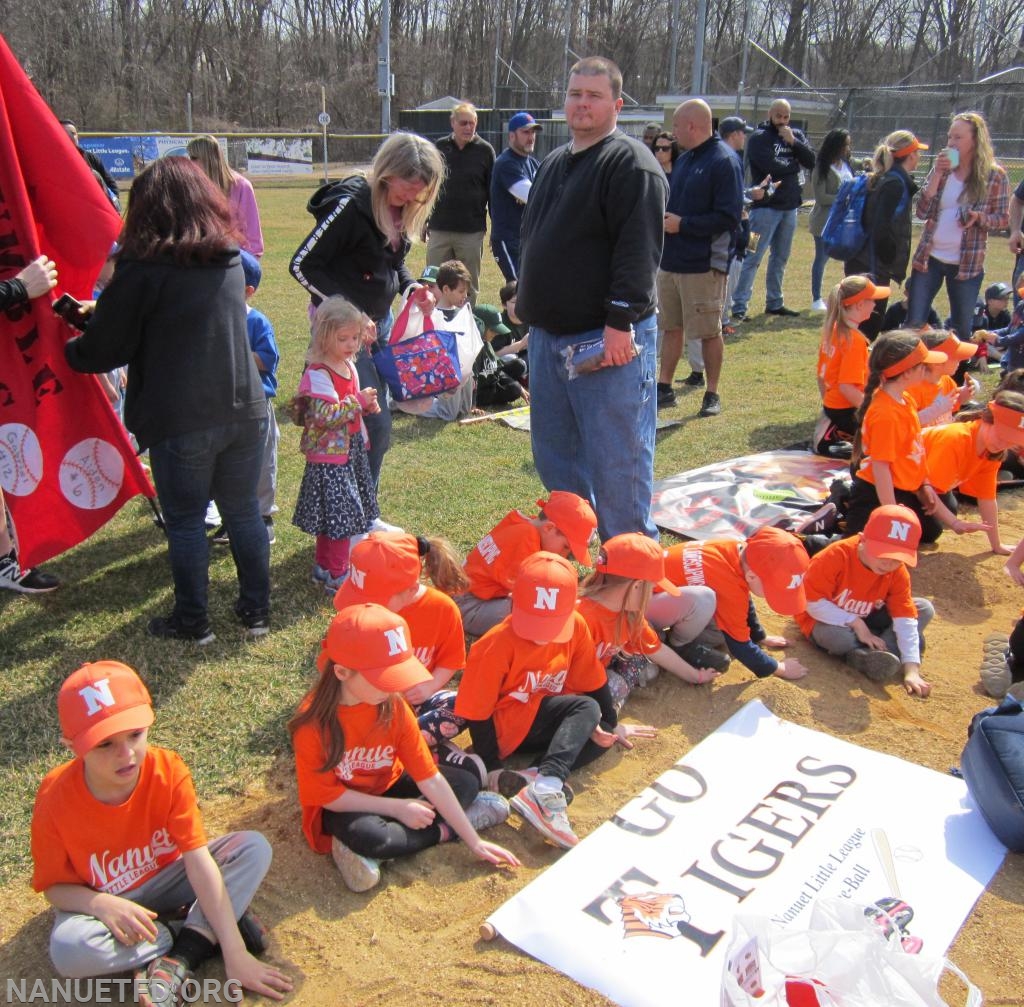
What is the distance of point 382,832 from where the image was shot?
288 cm

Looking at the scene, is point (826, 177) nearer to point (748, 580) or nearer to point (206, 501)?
point (748, 580)

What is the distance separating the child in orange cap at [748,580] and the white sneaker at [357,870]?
180 centimetres

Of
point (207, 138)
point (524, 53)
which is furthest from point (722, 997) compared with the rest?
point (524, 53)

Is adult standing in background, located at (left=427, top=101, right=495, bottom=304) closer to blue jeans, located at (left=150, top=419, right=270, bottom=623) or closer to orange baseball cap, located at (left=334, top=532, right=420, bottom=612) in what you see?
blue jeans, located at (left=150, top=419, right=270, bottom=623)

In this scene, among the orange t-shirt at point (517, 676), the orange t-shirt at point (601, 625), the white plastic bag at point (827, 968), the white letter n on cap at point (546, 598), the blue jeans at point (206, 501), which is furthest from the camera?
the blue jeans at point (206, 501)

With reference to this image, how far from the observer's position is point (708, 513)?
5727 millimetres

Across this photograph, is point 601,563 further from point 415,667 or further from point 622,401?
point 415,667

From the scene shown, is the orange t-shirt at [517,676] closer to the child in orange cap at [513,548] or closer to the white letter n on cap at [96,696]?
the child in orange cap at [513,548]

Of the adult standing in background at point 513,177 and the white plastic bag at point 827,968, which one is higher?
the adult standing in background at point 513,177

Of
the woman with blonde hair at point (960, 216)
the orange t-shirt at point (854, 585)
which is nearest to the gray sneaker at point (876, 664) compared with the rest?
the orange t-shirt at point (854, 585)

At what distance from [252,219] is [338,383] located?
8.30 ft

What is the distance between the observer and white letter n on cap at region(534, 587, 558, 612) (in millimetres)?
3094

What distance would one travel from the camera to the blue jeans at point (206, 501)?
3.72 metres

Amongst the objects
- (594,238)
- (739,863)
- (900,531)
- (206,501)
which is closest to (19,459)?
(206,501)
